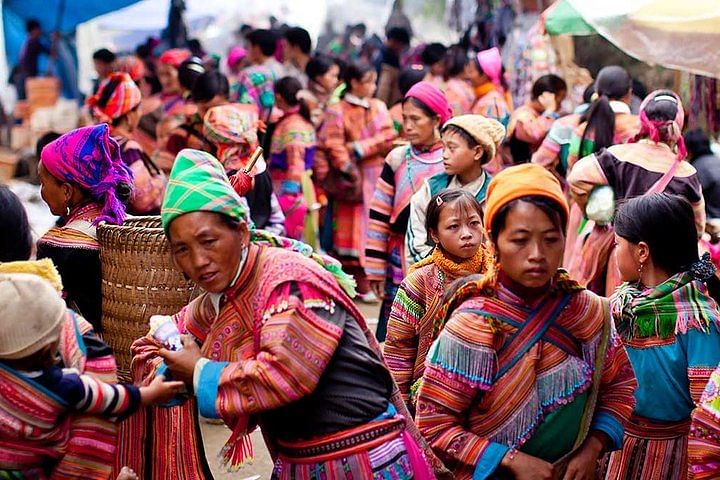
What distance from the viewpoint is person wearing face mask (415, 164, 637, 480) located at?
113 inches

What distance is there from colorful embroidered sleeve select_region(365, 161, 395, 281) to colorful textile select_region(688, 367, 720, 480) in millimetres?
3356

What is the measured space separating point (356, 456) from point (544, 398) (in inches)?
22.3

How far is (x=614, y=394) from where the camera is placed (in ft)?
9.95

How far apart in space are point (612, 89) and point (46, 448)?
5541mm

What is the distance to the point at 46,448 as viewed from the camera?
288 centimetres

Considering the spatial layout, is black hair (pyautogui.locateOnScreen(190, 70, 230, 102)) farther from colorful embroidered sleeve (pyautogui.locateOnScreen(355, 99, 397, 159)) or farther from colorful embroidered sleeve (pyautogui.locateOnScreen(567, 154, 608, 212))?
colorful embroidered sleeve (pyautogui.locateOnScreen(567, 154, 608, 212))

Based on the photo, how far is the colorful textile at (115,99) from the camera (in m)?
6.85

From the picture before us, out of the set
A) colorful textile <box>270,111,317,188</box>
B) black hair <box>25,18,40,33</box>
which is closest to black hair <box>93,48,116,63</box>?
black hair <box>25,18,40,33</box>

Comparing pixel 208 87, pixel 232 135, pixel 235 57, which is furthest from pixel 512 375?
pixel 235 57

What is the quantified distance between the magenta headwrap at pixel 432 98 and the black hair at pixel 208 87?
2261mm

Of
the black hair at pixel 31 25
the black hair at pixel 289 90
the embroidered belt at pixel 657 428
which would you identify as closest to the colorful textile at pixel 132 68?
the black hair at pixel 31 25

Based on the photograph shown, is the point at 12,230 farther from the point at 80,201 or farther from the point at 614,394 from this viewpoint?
the point at 614,394

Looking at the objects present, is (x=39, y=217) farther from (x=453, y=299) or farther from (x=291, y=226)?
(x=453, y=299)

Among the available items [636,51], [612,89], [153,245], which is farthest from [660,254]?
[612,89]
